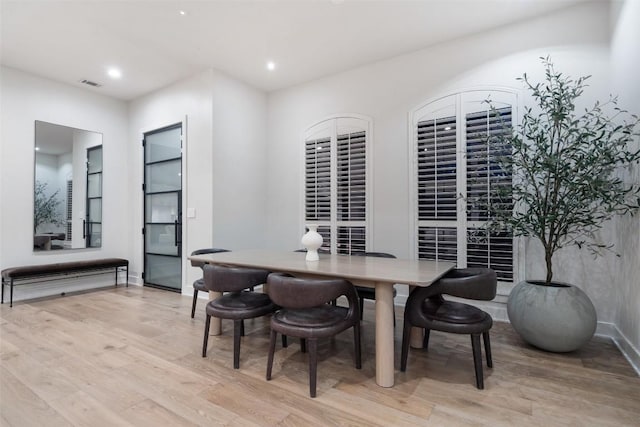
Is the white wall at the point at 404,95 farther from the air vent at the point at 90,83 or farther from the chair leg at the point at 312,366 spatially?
the air vent at the point at 90,83

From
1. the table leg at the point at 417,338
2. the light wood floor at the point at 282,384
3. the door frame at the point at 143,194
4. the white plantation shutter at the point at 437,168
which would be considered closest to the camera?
the light wood floor at the point at 282,384

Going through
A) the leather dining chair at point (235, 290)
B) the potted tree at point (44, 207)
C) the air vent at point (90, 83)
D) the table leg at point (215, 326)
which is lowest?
the table leg at point (215, 326)

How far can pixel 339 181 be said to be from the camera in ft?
15.2

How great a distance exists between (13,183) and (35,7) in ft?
8.08

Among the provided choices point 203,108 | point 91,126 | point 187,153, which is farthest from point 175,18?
point 91,126

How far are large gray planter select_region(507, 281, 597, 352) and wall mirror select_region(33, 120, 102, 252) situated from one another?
6.08 meters

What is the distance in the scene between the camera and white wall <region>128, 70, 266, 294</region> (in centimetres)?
454

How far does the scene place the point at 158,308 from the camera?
→ 13.4ft

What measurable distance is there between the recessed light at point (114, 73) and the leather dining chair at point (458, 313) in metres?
5.00

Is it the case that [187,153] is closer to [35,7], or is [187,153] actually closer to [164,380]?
[35,7]

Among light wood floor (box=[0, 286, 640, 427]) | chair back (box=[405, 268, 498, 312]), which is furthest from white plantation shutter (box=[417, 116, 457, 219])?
chair back (box=[405, 268, 498, 312])

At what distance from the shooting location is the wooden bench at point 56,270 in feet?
13.7

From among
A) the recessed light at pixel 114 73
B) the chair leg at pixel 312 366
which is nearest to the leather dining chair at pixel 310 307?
the chair leg at pixel 312 366

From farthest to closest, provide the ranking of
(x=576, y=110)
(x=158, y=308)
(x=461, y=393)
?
(x=158, y=308)
(x=576, y=110)
(x=461, y=393)
